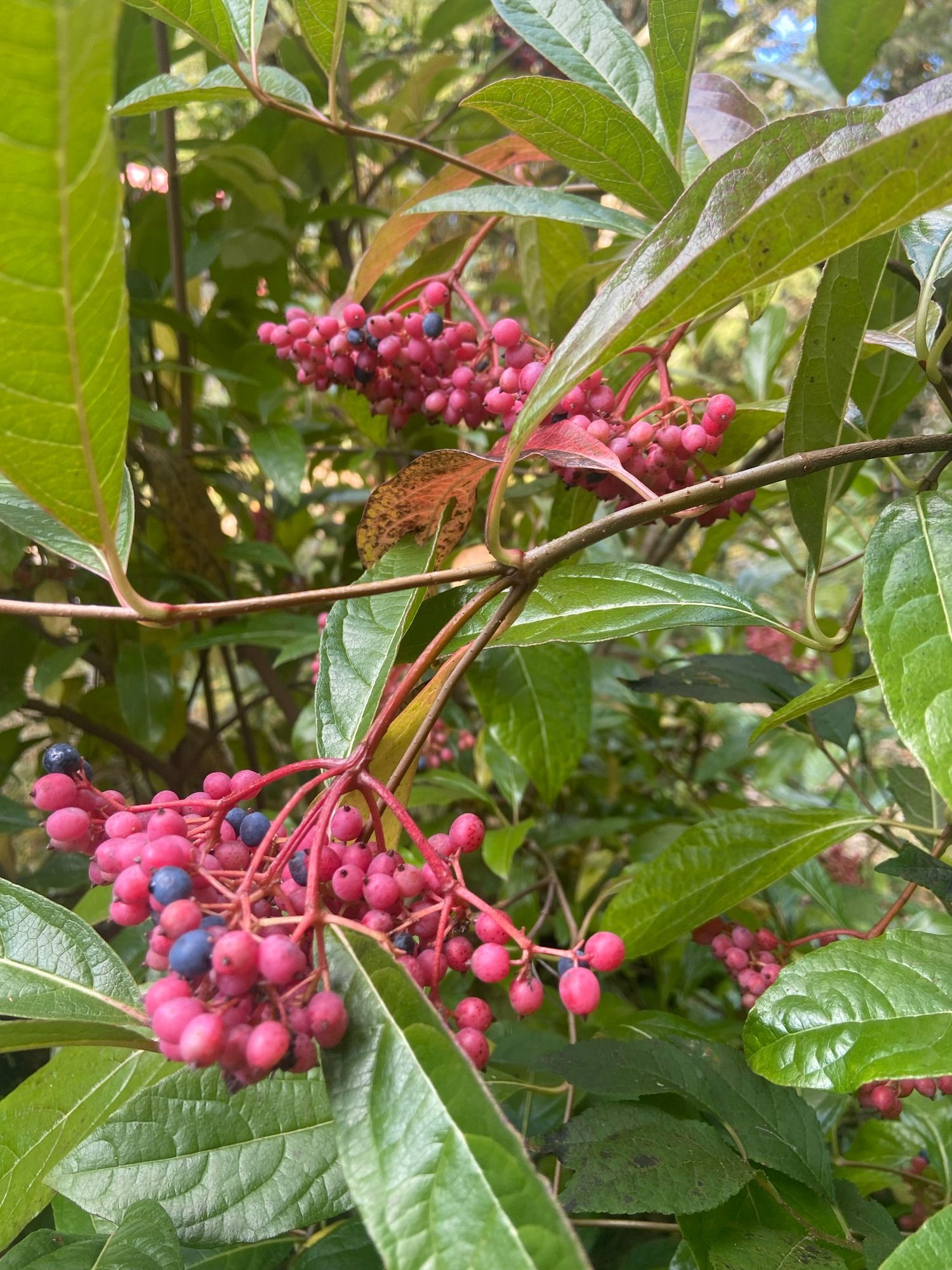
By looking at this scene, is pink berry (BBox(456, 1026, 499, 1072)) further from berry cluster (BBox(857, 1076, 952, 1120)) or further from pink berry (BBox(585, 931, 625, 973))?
berry cluster (BBox(857, 1076, 952, 1120))

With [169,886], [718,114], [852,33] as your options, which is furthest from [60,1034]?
[852,33]

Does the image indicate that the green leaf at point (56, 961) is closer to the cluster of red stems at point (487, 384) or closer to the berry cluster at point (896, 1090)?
the cluster of red stems at point (487, 384)

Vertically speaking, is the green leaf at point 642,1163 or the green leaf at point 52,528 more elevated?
the green leaf at point 52,528

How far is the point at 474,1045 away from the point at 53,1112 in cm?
37

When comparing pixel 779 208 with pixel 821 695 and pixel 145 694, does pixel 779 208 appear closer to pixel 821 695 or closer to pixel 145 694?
pixel 821 695

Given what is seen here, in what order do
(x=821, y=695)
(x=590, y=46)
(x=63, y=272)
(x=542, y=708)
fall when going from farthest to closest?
(x=542, y=708), (x=590, y=46), (x=821, y=695), (x=63, y=272)

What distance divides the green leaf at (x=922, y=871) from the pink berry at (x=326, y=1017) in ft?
1.91

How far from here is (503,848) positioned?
126 centimetres

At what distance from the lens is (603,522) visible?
2.10ft

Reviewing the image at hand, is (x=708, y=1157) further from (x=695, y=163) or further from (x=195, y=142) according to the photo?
(x=195, y=142)

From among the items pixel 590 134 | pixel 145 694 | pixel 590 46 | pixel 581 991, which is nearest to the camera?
pixel 581 991

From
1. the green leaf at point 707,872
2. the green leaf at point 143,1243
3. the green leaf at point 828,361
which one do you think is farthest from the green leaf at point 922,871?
the green leaf at point 143,1243

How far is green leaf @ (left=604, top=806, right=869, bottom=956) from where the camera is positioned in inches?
36.2

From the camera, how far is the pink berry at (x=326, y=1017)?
1.49ft
